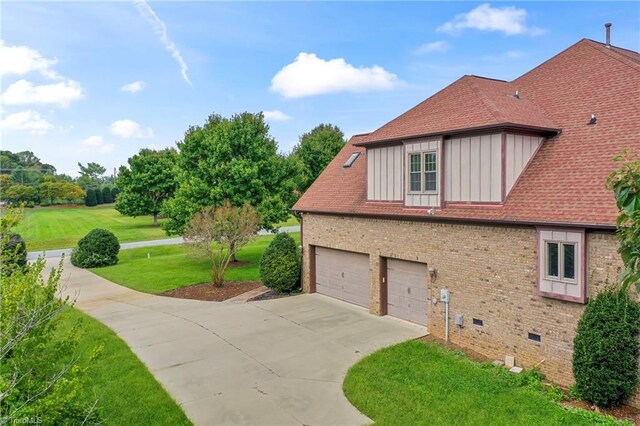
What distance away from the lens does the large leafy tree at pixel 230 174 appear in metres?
24.2

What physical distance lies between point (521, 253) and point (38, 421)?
32.3ft

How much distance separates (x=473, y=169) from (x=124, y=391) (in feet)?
33.6

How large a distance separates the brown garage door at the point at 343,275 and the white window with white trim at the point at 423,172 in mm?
3649

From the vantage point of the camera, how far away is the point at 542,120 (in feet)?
38.4

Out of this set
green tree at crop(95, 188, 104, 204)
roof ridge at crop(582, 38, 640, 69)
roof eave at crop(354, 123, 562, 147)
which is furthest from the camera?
green tree at crop(95, 188, 104, 204)

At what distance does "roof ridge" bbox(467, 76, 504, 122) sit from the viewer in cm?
1109

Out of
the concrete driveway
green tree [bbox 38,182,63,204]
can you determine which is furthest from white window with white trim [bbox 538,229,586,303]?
green tree [bbox 38,182,63,204]

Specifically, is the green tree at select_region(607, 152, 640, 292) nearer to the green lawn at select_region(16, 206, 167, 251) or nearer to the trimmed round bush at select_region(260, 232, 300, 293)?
the trimmed round bush at select_region(260, 232, 300, 293)

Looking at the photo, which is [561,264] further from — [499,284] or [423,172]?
[423,172]

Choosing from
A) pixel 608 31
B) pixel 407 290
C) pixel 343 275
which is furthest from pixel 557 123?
pixel 343 275

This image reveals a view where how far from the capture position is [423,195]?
12.8m

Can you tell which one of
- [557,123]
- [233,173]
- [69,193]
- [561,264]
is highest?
[557,123]

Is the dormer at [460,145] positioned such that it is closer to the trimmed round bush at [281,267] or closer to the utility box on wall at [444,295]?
the utility box on wall at [444,295]

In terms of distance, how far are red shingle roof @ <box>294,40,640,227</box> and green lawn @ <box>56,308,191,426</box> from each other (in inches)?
328
